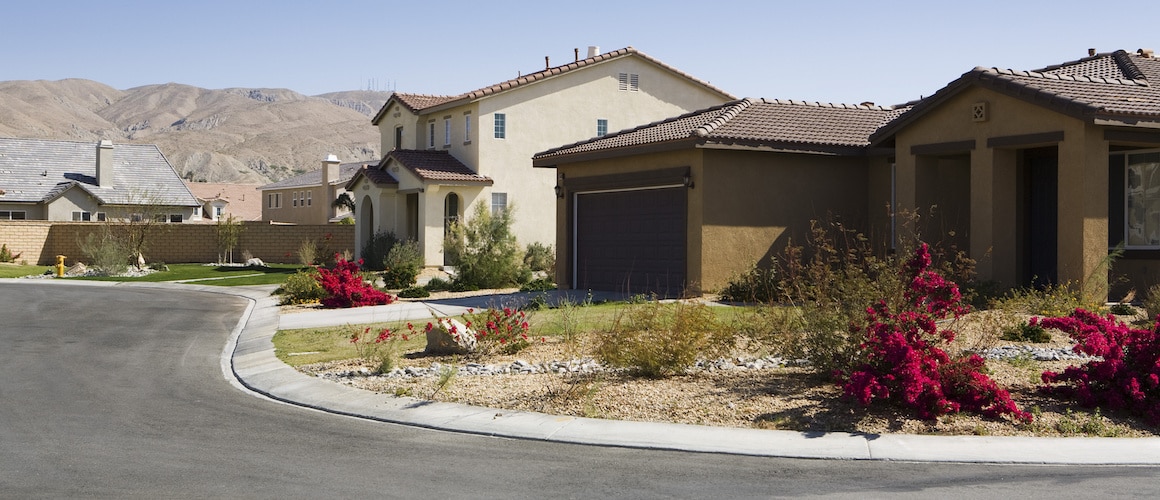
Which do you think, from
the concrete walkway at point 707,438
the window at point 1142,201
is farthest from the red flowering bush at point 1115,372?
the window at point 1142,201

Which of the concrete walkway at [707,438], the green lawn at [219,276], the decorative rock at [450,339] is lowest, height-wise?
the concrete walkway at [707,438]

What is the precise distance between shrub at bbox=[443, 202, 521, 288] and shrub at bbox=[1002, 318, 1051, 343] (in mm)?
14917

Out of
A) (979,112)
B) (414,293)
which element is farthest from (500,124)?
(979,112)

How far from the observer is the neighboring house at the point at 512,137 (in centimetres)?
3753

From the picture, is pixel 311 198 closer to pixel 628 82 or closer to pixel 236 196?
pixel 236 196

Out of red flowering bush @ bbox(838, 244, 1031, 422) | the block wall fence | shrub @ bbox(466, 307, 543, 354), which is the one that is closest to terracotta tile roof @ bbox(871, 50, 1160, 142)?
red flowering bush @ bbox(838, 244, 1031, 422)

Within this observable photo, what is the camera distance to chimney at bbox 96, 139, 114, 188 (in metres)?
54.2

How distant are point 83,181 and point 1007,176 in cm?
4820

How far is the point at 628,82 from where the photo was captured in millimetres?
39781

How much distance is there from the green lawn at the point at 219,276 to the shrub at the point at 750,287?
57.7 feet

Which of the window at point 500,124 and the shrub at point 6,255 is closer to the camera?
the window at point 500,124

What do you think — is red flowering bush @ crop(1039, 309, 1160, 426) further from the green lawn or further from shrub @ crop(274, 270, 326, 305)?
the green lawn

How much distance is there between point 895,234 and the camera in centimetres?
2183

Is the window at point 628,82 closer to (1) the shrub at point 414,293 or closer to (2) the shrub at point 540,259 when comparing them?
(2) the shrub at point 540,259
